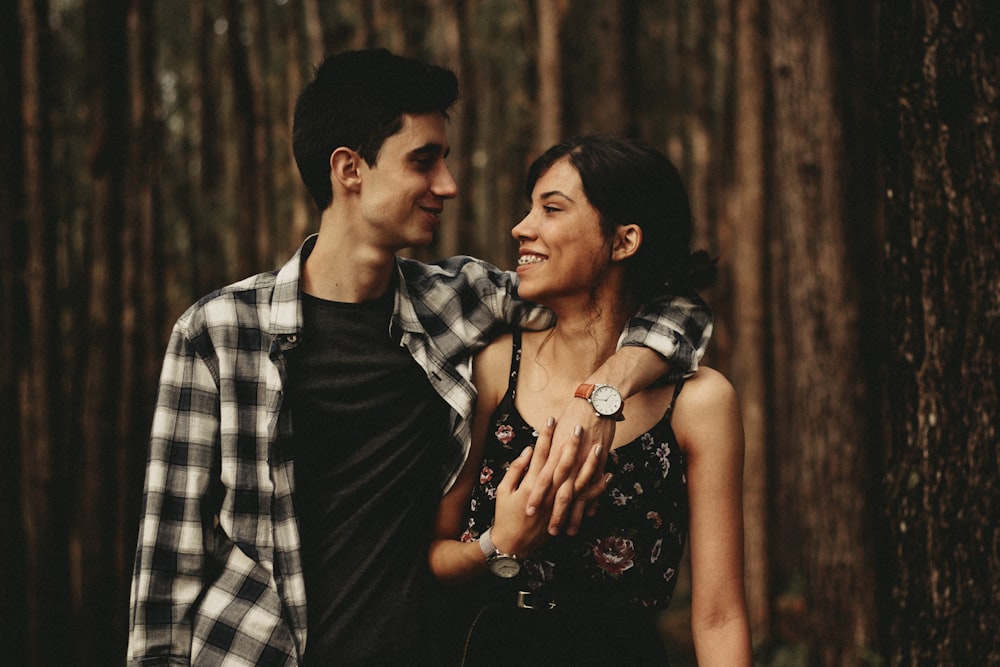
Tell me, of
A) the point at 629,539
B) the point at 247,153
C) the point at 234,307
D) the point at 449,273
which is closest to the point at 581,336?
the point at 449,273

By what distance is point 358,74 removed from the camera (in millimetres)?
3189

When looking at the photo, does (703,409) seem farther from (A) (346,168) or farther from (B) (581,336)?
(A) (346,168)

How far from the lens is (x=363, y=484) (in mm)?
2771

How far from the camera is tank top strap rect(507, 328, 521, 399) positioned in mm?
2900

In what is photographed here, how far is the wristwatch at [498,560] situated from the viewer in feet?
8.42

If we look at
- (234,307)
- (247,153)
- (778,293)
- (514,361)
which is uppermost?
(247,153)

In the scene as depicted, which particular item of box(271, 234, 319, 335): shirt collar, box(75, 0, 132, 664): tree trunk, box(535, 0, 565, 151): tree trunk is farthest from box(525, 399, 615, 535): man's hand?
box(535, 0, 565, 151): tree trunk

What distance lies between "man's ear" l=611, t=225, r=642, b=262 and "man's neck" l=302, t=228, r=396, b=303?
0.69 metres

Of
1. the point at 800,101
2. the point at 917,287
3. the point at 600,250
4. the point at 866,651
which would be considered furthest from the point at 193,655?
the point at 800,101

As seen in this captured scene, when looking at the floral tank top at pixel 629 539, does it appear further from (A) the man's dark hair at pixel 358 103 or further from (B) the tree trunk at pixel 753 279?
(B) the tree trunk at pixel 753 279

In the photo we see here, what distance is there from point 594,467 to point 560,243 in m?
0.69

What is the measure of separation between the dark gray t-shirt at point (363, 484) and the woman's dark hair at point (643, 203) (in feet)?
2.35

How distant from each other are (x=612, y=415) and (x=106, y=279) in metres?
4.57

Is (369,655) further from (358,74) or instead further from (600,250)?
(358,74)
